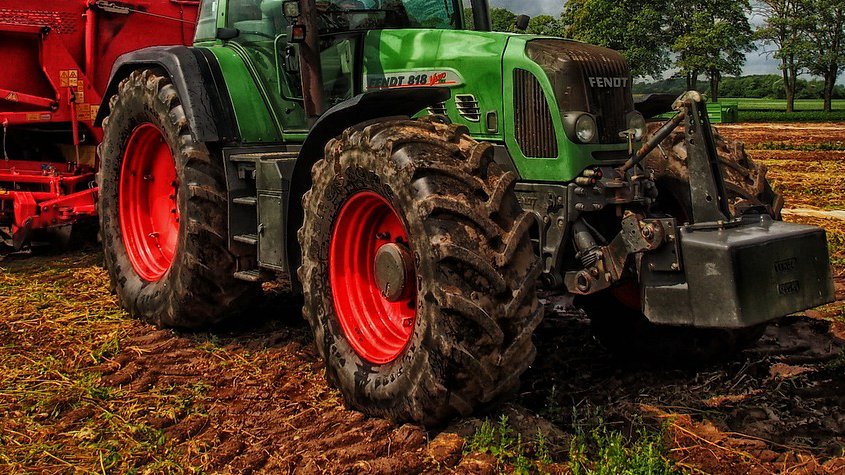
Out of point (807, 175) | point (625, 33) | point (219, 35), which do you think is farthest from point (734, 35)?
point (219, 35)

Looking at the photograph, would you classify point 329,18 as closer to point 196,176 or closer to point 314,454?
point 196,176

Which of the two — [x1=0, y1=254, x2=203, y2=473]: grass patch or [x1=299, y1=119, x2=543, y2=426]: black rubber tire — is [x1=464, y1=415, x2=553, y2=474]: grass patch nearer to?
[x1=299, y1=119, x2=543, y2=426]: black rubber tire

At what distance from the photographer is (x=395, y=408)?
407cm

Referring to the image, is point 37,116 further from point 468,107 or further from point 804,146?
point 804,146

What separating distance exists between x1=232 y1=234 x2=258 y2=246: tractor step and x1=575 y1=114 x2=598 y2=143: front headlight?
207cm

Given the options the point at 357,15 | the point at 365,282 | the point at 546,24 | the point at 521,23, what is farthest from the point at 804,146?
the point at 546,24

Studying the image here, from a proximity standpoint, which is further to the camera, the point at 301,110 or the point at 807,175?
the point at 807,175

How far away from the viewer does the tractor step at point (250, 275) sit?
539 centimetres

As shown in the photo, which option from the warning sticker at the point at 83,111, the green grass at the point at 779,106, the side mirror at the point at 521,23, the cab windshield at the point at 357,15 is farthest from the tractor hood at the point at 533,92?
the green grass at the point at 779,106

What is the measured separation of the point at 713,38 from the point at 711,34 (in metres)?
0.28

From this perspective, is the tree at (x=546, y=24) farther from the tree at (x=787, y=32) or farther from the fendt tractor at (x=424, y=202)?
the fendt tractor at (x=424, y=202)

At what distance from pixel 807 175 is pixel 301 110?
11099mm

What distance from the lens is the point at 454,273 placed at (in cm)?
375

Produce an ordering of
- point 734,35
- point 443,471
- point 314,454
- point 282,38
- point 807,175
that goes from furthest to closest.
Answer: point 734,35, point 807,175, point 282,38, point 314,454, point 443,471
